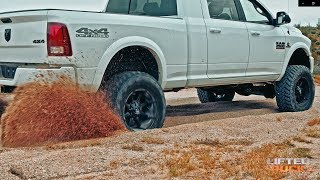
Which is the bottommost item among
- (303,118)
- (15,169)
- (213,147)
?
(303,118)

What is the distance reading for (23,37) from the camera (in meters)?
5.73

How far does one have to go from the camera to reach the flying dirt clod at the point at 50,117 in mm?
5465

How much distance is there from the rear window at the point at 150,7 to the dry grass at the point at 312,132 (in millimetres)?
2142

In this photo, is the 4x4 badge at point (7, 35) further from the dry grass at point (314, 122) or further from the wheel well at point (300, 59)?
the wheel well at point (300, 59)

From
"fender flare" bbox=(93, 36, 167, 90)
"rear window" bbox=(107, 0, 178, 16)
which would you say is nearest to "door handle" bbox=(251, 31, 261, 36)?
"rear window" bbox=(107, 0, 178, 16)

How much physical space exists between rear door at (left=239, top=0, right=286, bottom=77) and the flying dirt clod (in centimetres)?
292

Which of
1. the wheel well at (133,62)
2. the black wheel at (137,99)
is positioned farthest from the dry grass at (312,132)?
the wheel well at (133,62)

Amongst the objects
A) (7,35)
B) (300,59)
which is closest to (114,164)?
(7,35)

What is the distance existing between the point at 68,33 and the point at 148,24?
1.14 meters

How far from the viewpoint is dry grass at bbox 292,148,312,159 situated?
15.6 feet

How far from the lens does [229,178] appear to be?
3977 millimetres

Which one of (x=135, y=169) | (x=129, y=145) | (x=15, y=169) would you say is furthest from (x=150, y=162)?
(x=15, y=169)

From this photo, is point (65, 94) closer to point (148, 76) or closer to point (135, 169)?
point (148, 76)

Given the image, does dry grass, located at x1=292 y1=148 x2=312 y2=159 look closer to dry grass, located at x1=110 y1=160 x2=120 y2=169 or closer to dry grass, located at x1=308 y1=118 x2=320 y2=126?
dry grass, located at x1=110 y1=160 x2=120 y2=169
